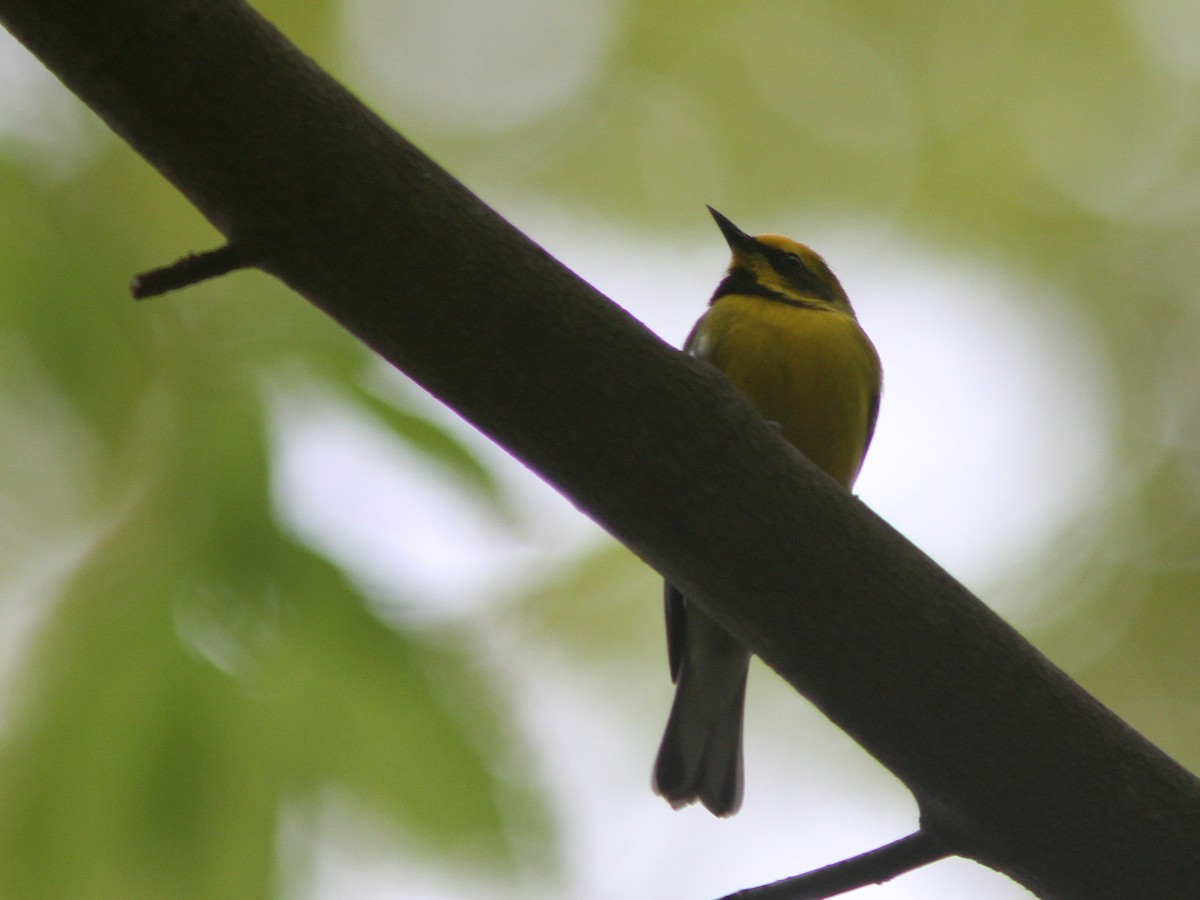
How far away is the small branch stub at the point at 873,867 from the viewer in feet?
7.92

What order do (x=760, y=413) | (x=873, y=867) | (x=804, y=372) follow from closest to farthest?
(x=873, y=867), (x=760, y=413), (x=804, y=372)

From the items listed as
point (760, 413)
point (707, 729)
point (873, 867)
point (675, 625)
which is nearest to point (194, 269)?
point (873, 867)

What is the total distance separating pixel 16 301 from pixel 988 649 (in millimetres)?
1871

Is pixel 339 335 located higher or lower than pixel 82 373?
higher

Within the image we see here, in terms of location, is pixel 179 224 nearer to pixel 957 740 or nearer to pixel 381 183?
pixel 381 183

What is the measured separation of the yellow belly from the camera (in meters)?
4.30

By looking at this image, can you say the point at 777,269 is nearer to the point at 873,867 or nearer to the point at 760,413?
the point at 760,413

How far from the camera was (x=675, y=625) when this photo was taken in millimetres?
4324

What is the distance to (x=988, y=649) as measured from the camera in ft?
7.78

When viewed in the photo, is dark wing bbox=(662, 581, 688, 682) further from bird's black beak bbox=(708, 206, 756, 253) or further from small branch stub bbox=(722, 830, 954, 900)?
small branch stub bbox=(722, 830, 954, 900)

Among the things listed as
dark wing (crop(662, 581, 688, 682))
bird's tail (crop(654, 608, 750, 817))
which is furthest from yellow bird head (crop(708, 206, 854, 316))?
bird's tail (crop(654, 608, 750, 817))

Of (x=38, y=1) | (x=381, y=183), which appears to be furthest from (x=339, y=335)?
(x=38, y=1)

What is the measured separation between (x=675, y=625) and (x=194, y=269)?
247cm

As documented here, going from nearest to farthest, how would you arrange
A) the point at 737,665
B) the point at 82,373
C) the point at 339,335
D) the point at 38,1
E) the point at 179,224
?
1. the point at 38,1
2. the point at 82,373
3. the point at 339,335
4. the point at 179,224
5. the point at 737,665
